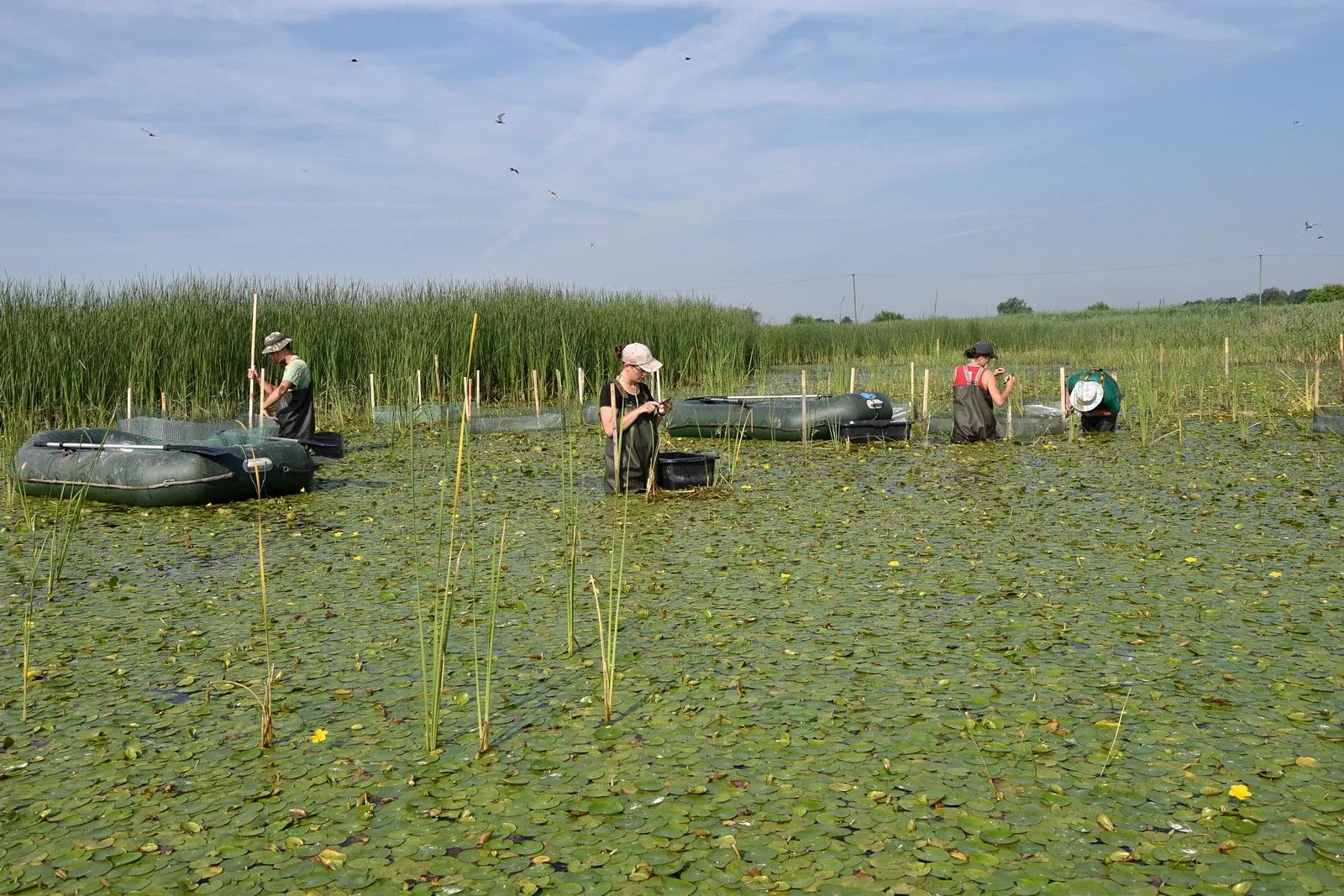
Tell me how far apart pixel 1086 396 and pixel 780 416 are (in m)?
2.67

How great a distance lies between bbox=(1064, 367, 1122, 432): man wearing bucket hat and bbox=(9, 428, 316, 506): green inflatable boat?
21.3ft

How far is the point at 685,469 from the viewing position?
24.7ft

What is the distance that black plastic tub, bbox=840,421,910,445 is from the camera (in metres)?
10.1

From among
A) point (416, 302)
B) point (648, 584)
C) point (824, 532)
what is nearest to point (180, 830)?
point (648, 584)

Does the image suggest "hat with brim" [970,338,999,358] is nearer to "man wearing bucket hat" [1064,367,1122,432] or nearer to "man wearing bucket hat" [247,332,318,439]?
"man wearing bucket hat" [1064,367,1122,432]

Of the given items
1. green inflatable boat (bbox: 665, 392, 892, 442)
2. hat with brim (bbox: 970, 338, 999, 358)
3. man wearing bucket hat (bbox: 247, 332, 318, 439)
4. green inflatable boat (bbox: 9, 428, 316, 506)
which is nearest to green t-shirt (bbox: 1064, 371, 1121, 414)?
hat with brim (bbox: 970, 338, 999, 358)

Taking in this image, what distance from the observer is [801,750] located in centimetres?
315

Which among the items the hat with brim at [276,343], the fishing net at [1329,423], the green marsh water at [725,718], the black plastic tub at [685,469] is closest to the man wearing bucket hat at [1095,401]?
the fishing net at [1329,423]

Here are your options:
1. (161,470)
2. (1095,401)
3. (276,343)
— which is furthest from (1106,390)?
(161,470)

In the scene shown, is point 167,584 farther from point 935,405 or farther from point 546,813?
point 935,405

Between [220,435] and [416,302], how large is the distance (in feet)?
23.2

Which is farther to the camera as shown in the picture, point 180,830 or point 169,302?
point 169,302

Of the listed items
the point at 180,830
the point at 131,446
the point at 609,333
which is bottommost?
the point at 180,830

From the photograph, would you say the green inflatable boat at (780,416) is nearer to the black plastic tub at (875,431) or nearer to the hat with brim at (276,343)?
the black plastic tub at (875,431)
